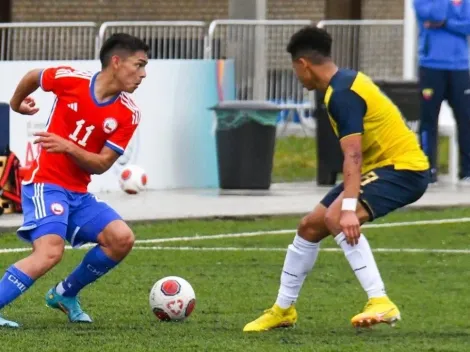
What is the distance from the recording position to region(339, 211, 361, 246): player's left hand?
8141 mm

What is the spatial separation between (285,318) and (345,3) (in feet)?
62.2

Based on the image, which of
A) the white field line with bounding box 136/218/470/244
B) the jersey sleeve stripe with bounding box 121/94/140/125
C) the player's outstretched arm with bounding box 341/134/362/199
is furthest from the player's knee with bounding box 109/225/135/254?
the white field line with bounding box 136/218/470/244

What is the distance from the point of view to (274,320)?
8.59 meters

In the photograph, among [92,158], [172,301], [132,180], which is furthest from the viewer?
[132,180]

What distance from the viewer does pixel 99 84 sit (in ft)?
28.4

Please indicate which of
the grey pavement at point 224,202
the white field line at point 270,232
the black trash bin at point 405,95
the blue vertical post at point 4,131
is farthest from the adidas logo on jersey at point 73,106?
the black trash bin at point 405,95

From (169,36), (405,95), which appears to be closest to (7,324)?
(405,95)

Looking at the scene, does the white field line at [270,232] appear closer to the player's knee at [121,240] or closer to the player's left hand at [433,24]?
the player's left hand at [433,24]

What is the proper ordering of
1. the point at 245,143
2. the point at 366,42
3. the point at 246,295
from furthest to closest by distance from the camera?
the point at 366,42, the point at 245,143, the point at 246,295

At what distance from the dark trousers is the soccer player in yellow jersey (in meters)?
7.62

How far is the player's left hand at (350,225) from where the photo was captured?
8141 mm

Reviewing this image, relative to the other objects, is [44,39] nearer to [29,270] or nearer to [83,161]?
[83,161]

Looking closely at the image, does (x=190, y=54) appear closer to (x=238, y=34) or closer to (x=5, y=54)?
(x=238, y=34)

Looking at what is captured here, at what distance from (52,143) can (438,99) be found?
333 inches
